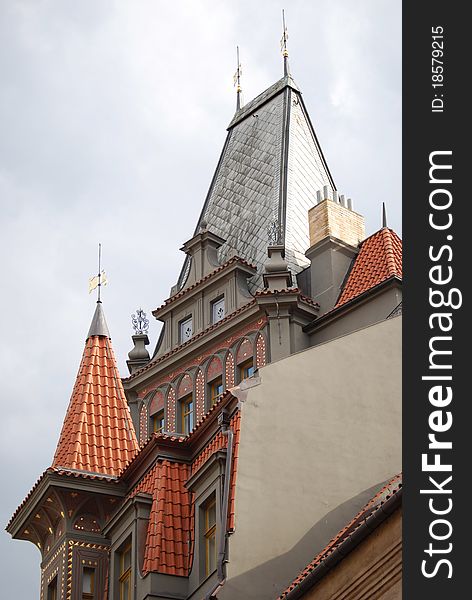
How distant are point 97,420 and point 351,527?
39.8ft

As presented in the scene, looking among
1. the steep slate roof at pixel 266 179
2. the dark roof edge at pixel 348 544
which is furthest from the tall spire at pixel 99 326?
the dark roof edge at pixel 348 544

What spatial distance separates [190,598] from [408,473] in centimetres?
1242

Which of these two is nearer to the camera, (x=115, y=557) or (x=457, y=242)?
(x=457, y=242)

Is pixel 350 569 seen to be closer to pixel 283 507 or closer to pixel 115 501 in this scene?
pixel 283 507

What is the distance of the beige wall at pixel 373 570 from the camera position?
22141 mm

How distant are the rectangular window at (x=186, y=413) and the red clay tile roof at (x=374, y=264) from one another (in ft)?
18.0

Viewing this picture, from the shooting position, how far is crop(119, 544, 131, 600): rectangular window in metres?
32.1

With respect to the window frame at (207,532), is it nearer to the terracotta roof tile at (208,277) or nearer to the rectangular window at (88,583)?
the rectangular window at (88,583)

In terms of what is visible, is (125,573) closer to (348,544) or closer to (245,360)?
(348,544)

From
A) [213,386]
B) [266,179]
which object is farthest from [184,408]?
[266,179]

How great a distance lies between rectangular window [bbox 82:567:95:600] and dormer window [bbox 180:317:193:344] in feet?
47.1

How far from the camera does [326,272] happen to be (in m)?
45.0

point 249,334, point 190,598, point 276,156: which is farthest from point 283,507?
point 276,156

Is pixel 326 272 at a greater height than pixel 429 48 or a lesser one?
greater
